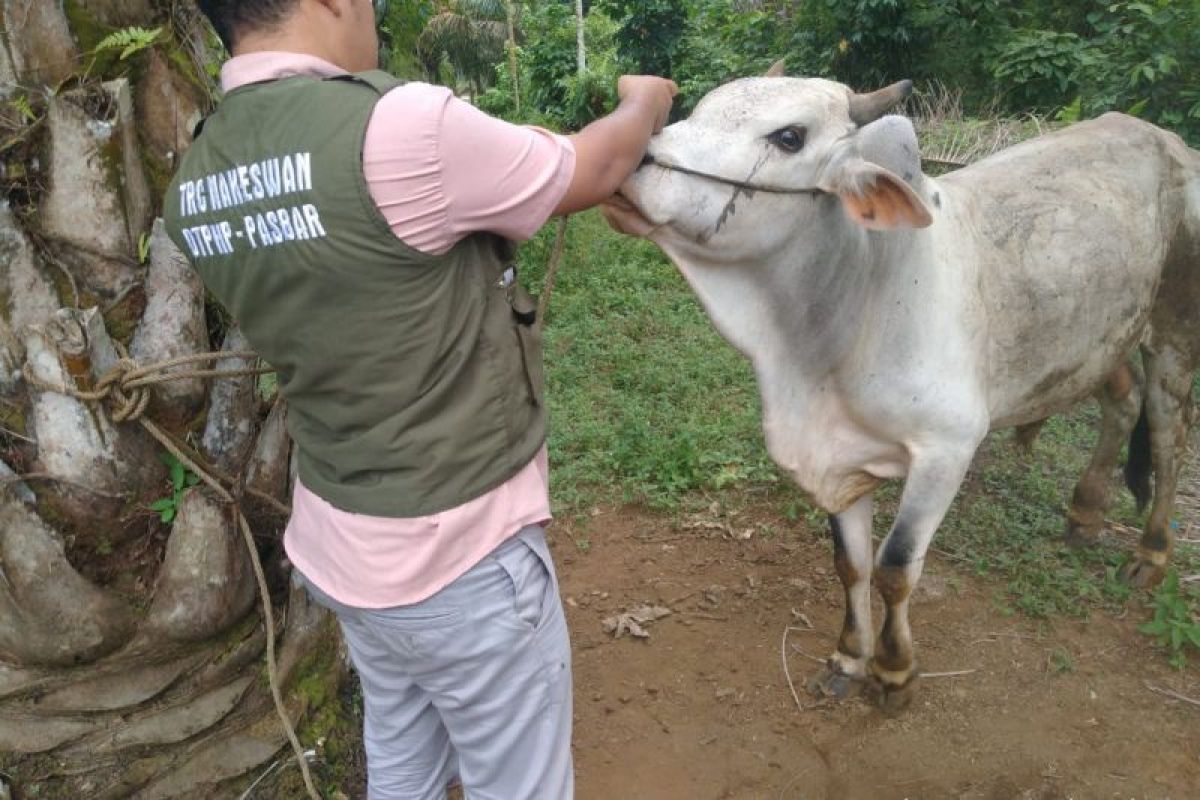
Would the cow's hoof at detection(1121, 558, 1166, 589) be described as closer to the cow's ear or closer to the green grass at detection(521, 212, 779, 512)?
the green grass at detection(521, 212, 779, 512)

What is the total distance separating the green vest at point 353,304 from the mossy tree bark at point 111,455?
1.62 feet

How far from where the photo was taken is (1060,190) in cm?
285

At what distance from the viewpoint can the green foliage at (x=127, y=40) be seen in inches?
70.9

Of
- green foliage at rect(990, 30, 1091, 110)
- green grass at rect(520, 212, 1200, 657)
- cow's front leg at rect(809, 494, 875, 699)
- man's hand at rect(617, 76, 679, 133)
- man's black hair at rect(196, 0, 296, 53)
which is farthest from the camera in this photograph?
green foliage at rect(990, 30, 1091, 110)

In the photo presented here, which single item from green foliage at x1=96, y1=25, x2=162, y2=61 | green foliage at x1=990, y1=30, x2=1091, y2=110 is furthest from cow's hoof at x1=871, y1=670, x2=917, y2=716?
green foliage at x1=990, y1=30, x2=1091, y2=110

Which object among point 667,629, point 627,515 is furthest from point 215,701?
point 627,515

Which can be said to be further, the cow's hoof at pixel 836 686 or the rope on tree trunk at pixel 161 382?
the cow's hoof at pixel 836 686

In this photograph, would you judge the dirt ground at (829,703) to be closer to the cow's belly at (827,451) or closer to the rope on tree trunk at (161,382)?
the cow's belly at (827,451)

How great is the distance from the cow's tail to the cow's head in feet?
6.80

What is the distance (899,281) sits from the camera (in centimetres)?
238

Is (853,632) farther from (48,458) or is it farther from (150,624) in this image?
(48,458)

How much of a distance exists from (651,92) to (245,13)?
706mm

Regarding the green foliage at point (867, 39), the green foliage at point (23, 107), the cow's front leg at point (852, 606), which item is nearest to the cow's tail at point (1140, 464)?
the cow's front leg at point (852, 606)

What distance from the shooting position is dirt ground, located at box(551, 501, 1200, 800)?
2.70 meters
